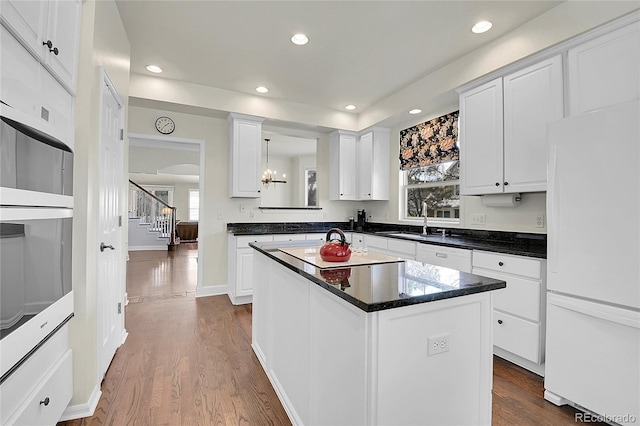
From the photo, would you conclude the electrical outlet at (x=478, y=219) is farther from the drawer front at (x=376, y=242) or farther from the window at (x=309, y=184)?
the window at (x=309, y=184)

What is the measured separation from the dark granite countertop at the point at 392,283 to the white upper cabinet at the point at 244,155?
2664mm

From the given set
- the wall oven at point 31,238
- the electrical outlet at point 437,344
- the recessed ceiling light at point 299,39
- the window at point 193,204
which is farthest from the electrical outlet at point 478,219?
the window at point 193,204

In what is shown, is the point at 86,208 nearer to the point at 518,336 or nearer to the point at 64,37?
the point at 64,37

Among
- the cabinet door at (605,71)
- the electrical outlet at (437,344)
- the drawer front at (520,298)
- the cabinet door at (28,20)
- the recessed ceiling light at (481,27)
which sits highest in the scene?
the recessed ceiling light at (481,27)

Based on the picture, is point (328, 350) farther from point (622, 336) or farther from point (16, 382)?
point (622, 336)

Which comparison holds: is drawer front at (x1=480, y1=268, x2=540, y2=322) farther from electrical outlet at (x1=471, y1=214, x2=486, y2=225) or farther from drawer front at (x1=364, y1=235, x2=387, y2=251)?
drawer front at (x1=364, y1=235, x2=387, y2=251)

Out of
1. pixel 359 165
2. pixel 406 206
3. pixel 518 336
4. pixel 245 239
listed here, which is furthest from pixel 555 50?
pixel 245 239

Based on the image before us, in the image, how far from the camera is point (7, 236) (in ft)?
3.44

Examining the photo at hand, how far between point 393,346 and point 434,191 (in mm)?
3310

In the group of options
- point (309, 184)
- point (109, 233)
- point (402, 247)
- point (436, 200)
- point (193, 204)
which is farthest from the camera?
point (193, 204)

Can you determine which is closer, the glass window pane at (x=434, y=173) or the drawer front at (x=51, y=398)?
the drawer front at (x=51, y=398)

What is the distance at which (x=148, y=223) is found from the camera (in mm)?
8953

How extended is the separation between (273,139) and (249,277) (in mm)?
3869

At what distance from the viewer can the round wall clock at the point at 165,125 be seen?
394 centimetres
